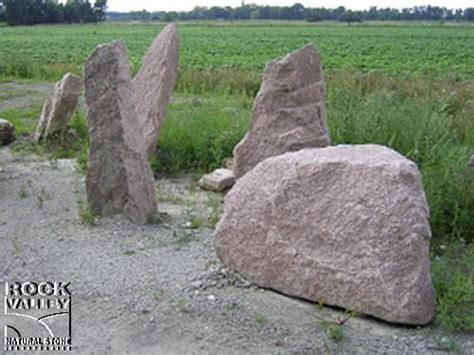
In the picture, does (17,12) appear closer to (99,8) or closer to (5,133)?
(99,8)

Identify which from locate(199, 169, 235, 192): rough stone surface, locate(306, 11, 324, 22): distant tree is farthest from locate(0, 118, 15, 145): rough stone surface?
locate(306, 11, 324, 22): distant tree

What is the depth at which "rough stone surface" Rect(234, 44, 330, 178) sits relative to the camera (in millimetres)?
6902

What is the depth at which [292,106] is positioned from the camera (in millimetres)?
6984

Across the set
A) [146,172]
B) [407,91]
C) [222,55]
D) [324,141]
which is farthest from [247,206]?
[222,55]

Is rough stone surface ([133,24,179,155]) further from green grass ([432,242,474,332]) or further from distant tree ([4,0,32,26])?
distant tree ([4,0,32,26])

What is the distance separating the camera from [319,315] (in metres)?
4.39

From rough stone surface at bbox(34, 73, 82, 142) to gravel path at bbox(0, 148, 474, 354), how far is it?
2932 mm

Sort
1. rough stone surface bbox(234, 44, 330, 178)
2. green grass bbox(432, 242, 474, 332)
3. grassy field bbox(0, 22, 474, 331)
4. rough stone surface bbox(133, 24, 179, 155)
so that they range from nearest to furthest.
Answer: green grass bbox(432, 242, 474, 332)
grassy field bbox(0, 22, 474, 331)
rough stone surface bbox(234, 44, 330, 178)
rough stone surface bbox(133, 24, 179, 155)

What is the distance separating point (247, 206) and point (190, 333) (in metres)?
1.06

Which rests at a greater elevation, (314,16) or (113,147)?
(113,147)

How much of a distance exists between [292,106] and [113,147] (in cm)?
200

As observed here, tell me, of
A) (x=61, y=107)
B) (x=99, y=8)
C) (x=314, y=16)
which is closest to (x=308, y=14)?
(x=314, y=16)

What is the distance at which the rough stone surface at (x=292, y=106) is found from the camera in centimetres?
690

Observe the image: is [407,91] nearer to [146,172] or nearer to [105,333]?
[146,172]
